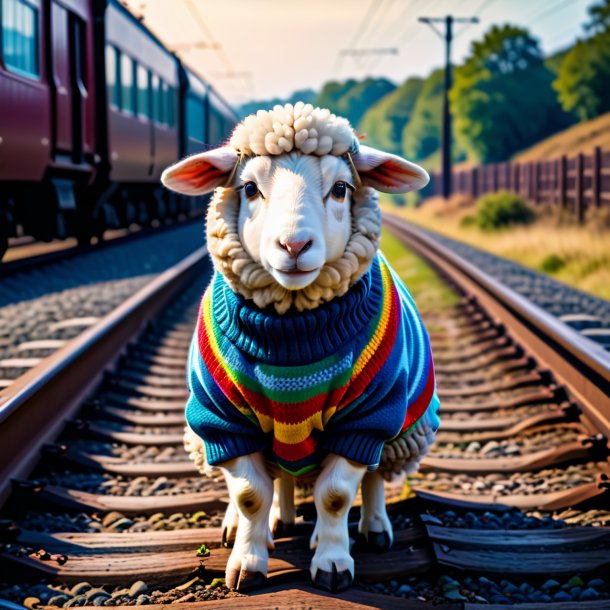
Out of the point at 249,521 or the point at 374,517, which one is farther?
the point at 374,517

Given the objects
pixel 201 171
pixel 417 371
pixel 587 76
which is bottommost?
pixel 417 371

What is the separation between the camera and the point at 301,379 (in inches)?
115

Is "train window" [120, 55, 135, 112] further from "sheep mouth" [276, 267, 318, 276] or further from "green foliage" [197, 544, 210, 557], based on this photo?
"sheep mouth" [276, 267, 318, 276]

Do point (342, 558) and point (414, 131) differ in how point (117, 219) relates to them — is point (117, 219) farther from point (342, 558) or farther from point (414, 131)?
point (414, 131)

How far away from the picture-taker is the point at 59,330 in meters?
6.69

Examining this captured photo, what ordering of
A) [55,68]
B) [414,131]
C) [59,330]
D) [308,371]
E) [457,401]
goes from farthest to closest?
[414,131] → [55,68] → [59,330] → [457,401] → [308,371]

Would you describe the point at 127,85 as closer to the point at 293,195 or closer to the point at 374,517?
the point at 374,517

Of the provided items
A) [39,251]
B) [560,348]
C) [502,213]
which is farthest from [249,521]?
[502,213]

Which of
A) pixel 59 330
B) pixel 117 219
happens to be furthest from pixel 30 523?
pixel 117 219

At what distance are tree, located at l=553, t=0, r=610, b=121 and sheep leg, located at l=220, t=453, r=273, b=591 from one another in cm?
5552

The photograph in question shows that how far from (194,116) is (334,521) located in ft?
66.1

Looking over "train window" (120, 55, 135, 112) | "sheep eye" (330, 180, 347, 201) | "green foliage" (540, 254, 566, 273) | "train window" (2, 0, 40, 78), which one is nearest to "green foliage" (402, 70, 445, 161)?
"train window" (120, 55, 135, 112)

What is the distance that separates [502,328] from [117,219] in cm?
1008

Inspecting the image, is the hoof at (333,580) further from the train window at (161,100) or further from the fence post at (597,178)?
the fence post at (597,178)
